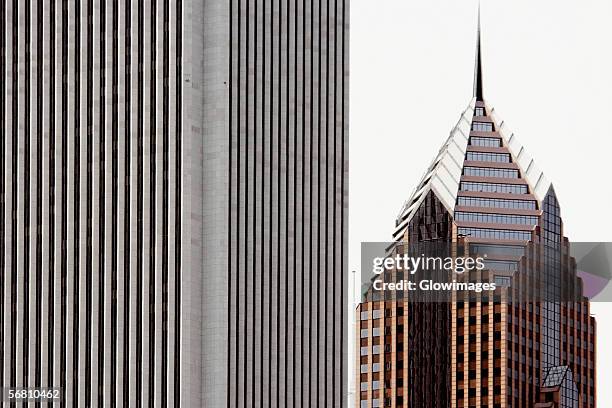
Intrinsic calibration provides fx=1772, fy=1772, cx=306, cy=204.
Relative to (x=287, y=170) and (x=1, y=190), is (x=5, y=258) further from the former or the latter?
(x=287, y=170)

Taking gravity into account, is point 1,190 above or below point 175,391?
above

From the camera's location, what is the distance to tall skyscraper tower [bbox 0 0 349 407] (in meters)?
115

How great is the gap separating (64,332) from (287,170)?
60.4 ft

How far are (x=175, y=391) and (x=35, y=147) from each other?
770 inches

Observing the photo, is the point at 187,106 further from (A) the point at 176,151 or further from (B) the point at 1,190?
(B) the point at 1,190

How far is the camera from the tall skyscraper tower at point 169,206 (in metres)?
115

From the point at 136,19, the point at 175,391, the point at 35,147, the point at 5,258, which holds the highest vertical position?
the point at 136,19

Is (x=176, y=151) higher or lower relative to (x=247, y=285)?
higher

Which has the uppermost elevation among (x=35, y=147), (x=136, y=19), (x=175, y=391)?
(x=136, y=19)

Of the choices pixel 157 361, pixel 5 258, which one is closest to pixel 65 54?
pixel 5 258

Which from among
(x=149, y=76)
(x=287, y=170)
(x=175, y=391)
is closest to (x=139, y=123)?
(x=149, y=76)

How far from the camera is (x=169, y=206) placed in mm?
115625

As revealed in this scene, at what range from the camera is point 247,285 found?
382ft

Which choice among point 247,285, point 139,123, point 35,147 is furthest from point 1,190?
point 247,285
